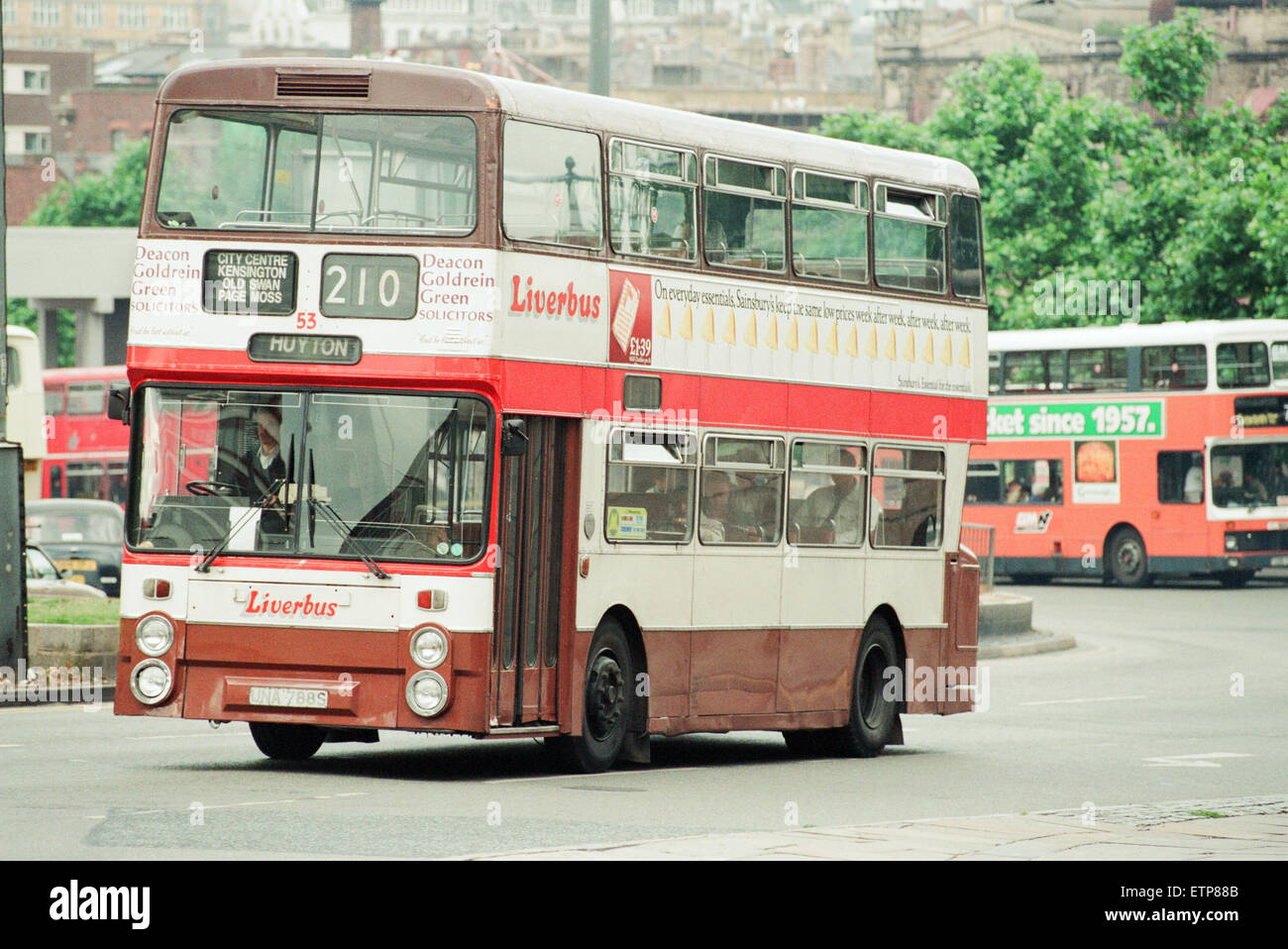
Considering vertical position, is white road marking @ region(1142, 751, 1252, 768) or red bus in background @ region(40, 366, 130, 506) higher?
red bus in background @ region(40, 366, 130, 506)

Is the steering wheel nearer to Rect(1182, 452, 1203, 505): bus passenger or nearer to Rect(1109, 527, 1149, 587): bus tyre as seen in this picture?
Rect(1182, 452, 1203, 505): bus passenger

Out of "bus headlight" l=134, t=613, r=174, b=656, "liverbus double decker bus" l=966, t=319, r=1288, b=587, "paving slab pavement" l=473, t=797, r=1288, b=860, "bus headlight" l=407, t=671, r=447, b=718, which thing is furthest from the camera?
"liverbus double decker bus" l=966, t=319, r=1288, b=587

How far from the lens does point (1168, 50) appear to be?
5003 cm

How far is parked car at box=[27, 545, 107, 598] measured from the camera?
2672 centimetres

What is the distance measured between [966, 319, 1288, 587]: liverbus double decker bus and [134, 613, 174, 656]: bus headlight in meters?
28.9

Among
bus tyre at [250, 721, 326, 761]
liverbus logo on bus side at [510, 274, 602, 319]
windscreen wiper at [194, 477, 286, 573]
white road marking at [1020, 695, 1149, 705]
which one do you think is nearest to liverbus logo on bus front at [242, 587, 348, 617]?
windscreen wiper at [194, 477, 286, 573]

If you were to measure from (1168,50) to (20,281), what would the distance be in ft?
111

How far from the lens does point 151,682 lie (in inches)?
502

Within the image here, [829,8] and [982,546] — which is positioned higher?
[829,8]

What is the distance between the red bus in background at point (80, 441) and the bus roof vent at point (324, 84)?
3574 cm

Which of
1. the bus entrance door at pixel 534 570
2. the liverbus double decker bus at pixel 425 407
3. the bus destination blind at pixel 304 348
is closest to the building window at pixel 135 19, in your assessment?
the liverbus double decker bus at pixel 425 407
